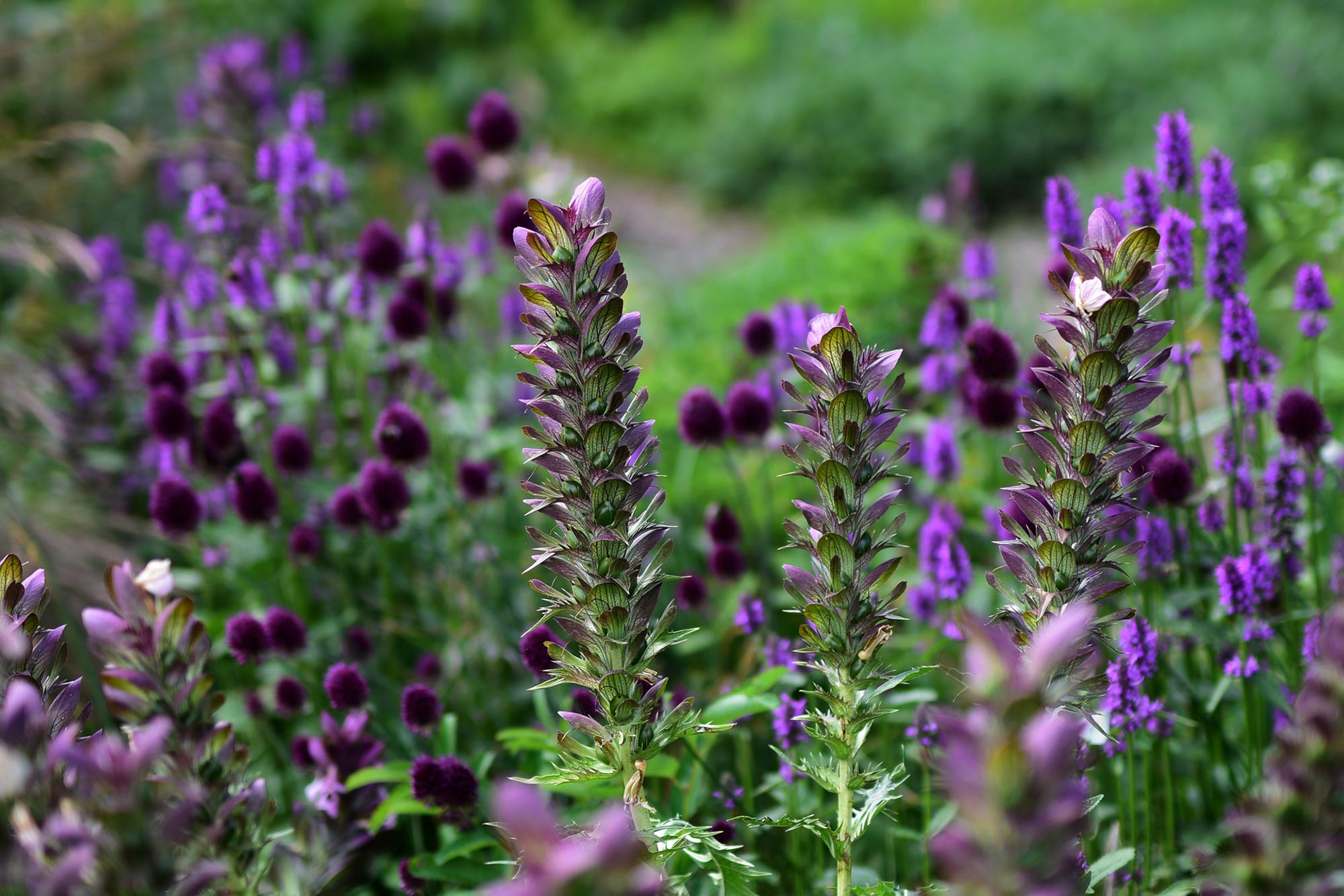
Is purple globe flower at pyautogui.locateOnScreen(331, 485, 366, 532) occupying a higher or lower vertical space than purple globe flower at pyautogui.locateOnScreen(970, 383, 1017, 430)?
lower

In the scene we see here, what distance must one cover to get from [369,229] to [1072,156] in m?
7.30

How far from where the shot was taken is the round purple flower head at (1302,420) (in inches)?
74.1

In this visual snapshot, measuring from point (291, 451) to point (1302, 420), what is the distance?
2.18 metres

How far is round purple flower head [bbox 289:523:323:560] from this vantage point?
2.52 meters

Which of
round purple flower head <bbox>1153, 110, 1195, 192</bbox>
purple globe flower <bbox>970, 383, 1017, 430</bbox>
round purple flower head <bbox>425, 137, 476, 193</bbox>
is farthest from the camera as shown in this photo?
round purple flower head <bbox>425, 137, 476, 193</bbox>

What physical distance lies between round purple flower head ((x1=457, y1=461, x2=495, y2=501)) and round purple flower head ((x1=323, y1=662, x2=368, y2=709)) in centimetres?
84

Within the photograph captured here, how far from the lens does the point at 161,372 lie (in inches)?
104

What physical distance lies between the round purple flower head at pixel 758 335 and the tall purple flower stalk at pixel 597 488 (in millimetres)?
1613

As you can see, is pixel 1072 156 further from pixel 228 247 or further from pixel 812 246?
pixel 228 247

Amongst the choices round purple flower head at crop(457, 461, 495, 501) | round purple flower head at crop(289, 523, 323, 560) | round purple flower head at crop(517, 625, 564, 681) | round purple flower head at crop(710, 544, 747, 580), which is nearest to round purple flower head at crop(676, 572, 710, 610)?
round purple flower head at crop(710, 544, 747, 580)

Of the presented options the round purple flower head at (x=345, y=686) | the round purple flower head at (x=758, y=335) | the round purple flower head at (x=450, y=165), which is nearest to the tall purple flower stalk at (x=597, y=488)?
the round purple flower head at (x=345, y=686)

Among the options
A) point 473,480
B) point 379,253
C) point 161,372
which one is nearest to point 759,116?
point 379,253

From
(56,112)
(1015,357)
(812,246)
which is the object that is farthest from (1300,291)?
(56,112)

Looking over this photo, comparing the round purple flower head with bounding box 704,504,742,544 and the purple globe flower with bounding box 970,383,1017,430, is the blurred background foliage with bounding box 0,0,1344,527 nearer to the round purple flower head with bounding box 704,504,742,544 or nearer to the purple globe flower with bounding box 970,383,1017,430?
the purple globe flower with bounding box 970,383,1017,430
